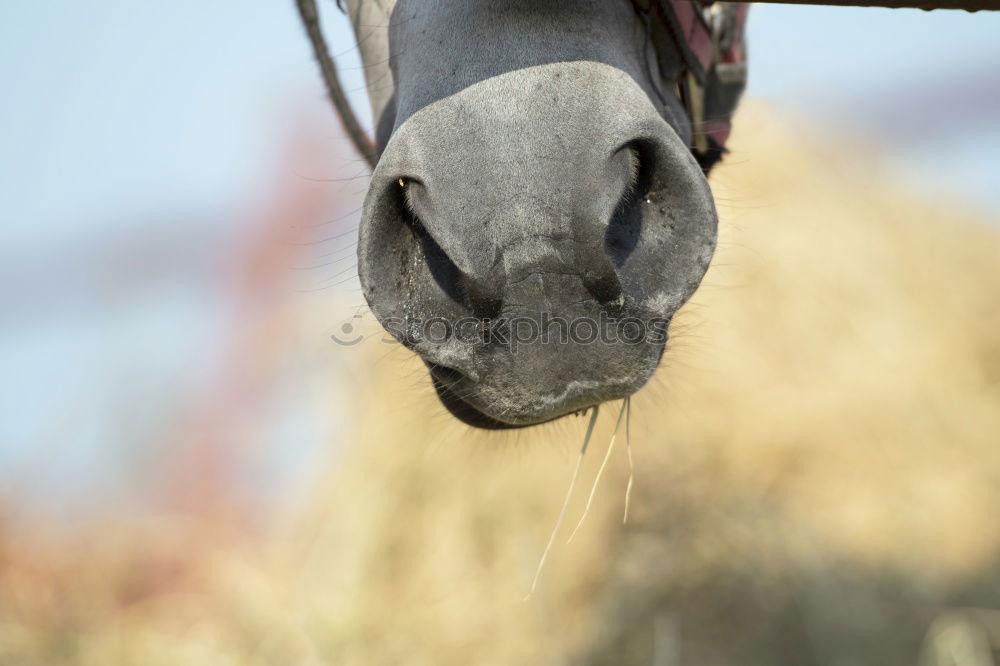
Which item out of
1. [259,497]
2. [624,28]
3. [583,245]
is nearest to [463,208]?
[583,245]

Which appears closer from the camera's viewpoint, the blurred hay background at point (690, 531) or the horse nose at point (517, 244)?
the horse nose at point (517, 244)

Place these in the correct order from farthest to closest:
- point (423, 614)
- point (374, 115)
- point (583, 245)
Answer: point (423, 614), point (374, 115), point (583, 245)

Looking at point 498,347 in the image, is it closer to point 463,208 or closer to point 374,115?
point 463,208

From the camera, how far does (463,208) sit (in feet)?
2.96

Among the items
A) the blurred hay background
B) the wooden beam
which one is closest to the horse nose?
the wooden beam

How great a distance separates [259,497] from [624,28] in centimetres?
386

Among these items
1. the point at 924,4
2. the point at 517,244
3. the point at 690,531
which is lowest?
the point at 690,531

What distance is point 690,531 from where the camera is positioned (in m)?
2.83

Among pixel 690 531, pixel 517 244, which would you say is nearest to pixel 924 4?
pixel 517 244

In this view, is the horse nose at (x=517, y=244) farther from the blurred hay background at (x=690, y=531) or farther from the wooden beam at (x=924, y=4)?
the blurred hay background at (x=690, y=531)

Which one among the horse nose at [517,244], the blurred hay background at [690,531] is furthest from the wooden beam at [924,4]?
the blurred hay background at [690,531]

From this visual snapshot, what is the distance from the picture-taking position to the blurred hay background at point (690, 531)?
2658mm

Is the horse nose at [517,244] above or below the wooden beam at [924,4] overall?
below

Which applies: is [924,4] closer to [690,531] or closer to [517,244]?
[517,244]
